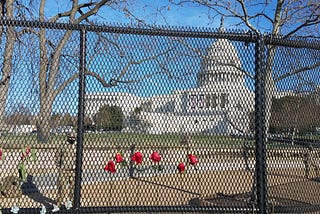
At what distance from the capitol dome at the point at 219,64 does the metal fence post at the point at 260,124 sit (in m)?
0.26

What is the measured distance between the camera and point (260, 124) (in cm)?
369

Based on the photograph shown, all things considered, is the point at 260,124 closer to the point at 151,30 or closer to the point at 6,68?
the point at 151,30

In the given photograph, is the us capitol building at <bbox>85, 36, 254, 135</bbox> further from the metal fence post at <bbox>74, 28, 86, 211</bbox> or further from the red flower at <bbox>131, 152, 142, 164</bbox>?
the red flower at <bbox>131, 152, 142, 164</bbox>

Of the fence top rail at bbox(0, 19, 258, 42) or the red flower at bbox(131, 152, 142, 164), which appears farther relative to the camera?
the red flower at bbox(131, 152, 142, 164)

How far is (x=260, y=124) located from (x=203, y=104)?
611 millimetres

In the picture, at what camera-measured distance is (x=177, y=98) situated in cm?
377

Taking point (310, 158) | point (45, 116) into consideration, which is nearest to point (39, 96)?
point (45, 116)

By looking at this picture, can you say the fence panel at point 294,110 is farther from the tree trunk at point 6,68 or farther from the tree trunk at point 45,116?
the tree trunk at point 6,68

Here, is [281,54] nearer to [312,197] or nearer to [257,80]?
[257,80]

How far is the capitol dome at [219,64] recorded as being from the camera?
386cm

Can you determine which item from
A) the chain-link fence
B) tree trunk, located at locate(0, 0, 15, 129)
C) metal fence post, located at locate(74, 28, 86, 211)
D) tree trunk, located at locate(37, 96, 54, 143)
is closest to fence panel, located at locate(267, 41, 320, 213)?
the chain-link fence

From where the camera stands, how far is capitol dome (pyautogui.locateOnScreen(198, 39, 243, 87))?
12.7 ft

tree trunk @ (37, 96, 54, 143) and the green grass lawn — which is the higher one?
tree trunk @ (37, 96, 54, 143)

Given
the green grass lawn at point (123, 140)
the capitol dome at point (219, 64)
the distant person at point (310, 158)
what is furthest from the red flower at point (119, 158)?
the distant person at point (310, 158)
